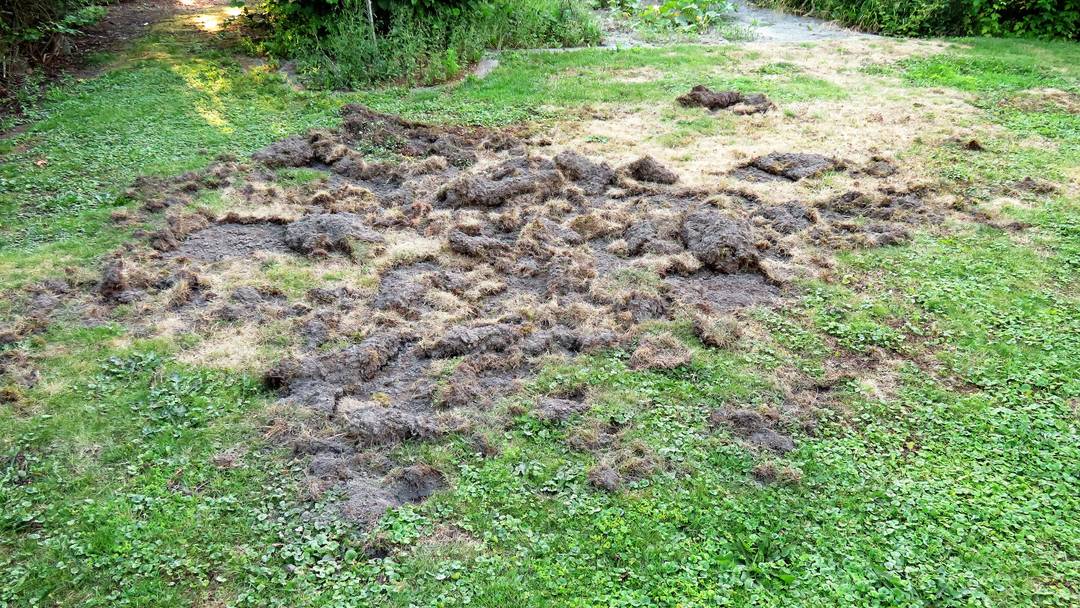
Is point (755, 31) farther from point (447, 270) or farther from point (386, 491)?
point (386, 491)

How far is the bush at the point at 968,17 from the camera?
1027 centimetres

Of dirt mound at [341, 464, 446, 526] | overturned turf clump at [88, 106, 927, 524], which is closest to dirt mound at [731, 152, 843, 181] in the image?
overturned turf clump at [88, 106, 927, 524]

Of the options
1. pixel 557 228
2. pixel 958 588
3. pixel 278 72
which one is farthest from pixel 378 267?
pixel 278 72

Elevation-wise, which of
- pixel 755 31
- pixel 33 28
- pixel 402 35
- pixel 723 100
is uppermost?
pixel 33 28

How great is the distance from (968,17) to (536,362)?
1001 cm

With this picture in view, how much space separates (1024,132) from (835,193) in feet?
8.84

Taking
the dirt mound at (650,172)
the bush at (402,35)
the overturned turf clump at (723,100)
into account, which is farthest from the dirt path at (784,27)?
the dirt mound at (650,172)

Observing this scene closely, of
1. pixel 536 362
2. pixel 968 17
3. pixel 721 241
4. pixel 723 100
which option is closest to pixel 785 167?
pixel 721 241

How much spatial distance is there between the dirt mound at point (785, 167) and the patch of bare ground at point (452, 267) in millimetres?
36

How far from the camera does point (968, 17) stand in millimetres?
10727

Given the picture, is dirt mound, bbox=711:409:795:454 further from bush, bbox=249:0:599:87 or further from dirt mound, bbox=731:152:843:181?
bush, bbox=249:0:599:87

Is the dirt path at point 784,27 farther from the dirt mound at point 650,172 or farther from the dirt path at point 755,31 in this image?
the dirt mound at point 650,172

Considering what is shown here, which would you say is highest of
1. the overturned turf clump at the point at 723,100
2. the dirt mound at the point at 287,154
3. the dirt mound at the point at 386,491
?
the overturned turf clump at the point at 723,100

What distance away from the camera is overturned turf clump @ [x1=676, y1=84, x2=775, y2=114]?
7.87 meters
